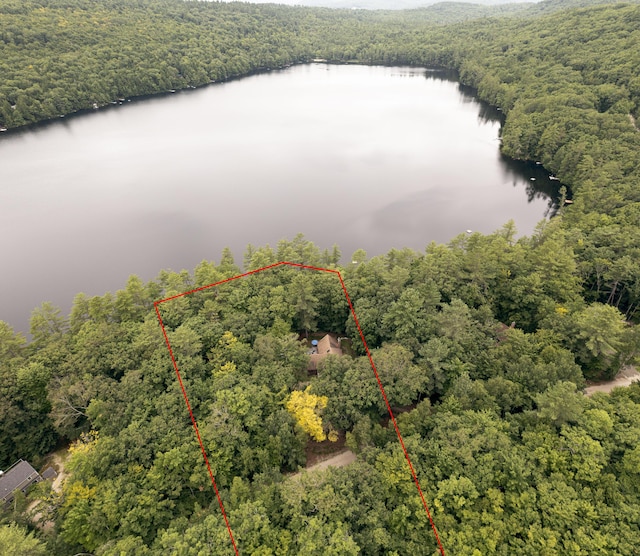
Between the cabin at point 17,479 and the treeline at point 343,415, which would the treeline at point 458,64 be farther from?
the cabin at point 17,479

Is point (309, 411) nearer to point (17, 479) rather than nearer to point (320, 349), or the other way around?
point (320, 349)

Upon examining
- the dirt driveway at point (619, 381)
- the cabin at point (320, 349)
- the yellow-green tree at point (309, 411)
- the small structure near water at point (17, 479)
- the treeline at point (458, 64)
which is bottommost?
the dirt driveway at point (619, 381)

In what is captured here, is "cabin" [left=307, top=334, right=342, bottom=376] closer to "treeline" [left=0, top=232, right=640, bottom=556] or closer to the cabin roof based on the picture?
"treeline" [left=0, top=232, right=640, bottom=556]

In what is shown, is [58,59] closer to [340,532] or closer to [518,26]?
[340,532]

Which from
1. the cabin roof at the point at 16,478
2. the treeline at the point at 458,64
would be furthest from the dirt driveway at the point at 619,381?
the cabin roof at the point at 16,478

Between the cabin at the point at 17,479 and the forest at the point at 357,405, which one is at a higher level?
the forest at the point at 357,405

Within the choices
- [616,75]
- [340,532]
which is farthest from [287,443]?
[616,75]

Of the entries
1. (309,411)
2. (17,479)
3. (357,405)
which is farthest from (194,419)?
(17,479)
